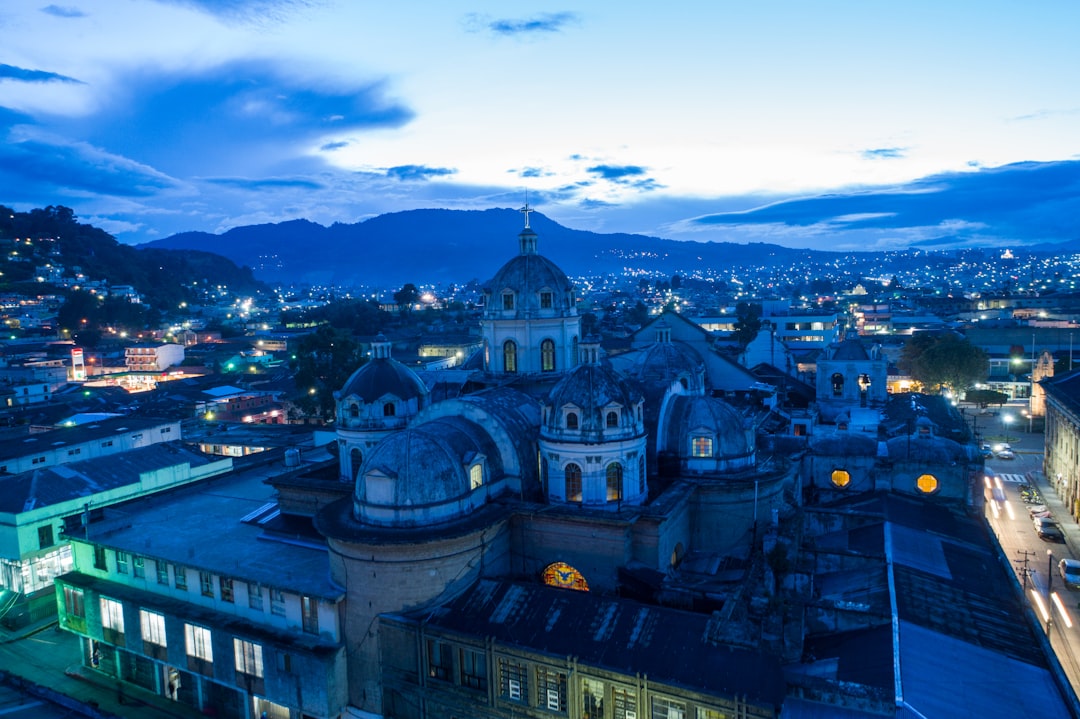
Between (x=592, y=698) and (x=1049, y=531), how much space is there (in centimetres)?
3808

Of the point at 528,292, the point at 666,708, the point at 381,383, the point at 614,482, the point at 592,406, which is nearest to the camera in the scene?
the point at 666,708

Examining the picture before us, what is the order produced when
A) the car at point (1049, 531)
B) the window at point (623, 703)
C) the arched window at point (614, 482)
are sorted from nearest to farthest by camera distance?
the window at point (623, 703) → the arched window at point (614, 482) → the car at point (1049, 531)

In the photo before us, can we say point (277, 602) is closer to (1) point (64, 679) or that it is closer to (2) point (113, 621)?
(2) point (113, 621)

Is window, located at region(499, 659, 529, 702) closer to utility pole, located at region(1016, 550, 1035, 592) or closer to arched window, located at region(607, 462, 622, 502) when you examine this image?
arched window, located at region(607, 462, 622, 502)

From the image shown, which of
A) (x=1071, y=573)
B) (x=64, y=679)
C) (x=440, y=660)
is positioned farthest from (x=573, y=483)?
(x=1071, y=573)

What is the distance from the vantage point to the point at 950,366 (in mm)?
86125

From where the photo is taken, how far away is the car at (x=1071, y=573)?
3944cm

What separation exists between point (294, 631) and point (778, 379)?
52.6m

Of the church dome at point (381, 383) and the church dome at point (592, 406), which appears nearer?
the church dome at point (592, 406)

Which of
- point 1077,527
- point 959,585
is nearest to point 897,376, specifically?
point 1077,527

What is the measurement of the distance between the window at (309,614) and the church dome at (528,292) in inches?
724

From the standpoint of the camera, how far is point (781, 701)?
70.9ft

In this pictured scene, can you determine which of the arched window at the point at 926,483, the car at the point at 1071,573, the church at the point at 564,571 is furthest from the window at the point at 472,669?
the car at the point at 1071,573

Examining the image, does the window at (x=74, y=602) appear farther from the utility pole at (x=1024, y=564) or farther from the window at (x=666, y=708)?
the utility pole at (x=1024, y=564)
